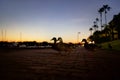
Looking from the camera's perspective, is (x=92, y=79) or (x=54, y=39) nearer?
(x=92, y=79)

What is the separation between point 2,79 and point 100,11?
395 ft

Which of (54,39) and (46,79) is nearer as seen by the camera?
(46,79)

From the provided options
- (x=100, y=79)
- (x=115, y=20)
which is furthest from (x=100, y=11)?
(x=100, y=79)

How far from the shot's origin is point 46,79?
10391 millimetres

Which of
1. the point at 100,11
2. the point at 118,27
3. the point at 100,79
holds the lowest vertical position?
the point at 100,79

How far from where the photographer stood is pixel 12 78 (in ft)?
34.5

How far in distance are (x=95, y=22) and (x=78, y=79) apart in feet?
516

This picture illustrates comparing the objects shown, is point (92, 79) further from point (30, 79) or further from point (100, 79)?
point (30, 79)

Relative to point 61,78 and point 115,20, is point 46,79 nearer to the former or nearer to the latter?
point 61,78

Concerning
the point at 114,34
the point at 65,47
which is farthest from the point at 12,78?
the point at 114,34

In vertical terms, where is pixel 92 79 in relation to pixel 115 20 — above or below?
below

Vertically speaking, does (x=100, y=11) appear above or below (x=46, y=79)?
above

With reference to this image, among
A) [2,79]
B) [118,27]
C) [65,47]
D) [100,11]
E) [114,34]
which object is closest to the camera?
[2,79]

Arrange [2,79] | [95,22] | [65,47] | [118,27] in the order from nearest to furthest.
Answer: [2,79] → [65,47] → [118,27] → [95,22]
